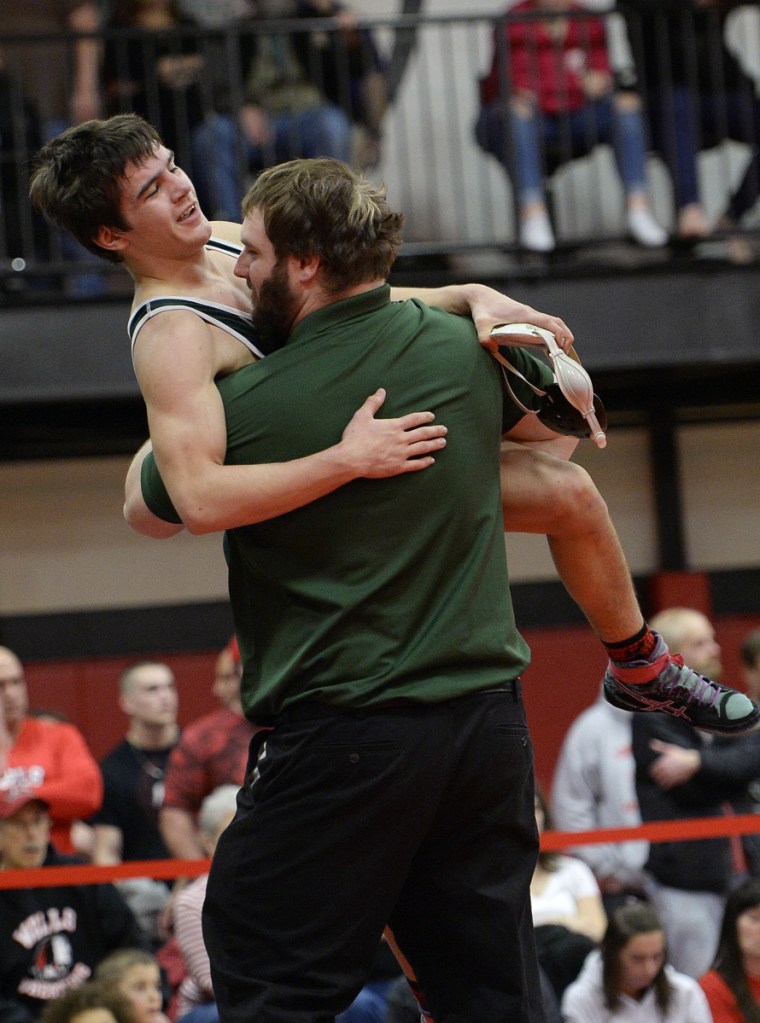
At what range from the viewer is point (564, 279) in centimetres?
733

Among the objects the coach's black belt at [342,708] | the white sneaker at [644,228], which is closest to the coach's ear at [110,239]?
the coach's black belt at [342,708]

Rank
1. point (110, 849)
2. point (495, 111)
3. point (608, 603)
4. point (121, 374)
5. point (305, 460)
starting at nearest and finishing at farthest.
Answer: point (305, 460) → point (608, 603) → point (110, 849) → point (121, 374) → point (495, 111)

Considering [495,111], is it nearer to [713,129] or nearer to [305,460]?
[713,129]

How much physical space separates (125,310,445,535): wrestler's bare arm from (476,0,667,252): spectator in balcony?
5.05 metres

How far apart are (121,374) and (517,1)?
10.5ft

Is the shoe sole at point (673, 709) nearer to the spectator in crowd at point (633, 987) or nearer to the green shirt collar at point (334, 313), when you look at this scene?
the green shirt collar at point (334, 313)

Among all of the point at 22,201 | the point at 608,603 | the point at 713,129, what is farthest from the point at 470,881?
the point at 713,129

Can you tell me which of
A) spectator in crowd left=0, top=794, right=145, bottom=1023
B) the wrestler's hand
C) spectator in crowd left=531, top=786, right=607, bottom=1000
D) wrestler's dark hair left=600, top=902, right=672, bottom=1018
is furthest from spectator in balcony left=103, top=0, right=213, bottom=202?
the wrestler's hand

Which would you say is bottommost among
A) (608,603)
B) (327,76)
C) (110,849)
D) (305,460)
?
(110,849)

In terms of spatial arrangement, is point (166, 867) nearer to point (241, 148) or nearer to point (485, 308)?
point (485, 308)

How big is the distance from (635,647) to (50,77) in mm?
6378

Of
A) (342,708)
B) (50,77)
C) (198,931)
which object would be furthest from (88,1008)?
(50,77)

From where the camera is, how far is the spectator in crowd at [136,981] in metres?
4.39

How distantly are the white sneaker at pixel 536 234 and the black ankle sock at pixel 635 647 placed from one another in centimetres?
456
